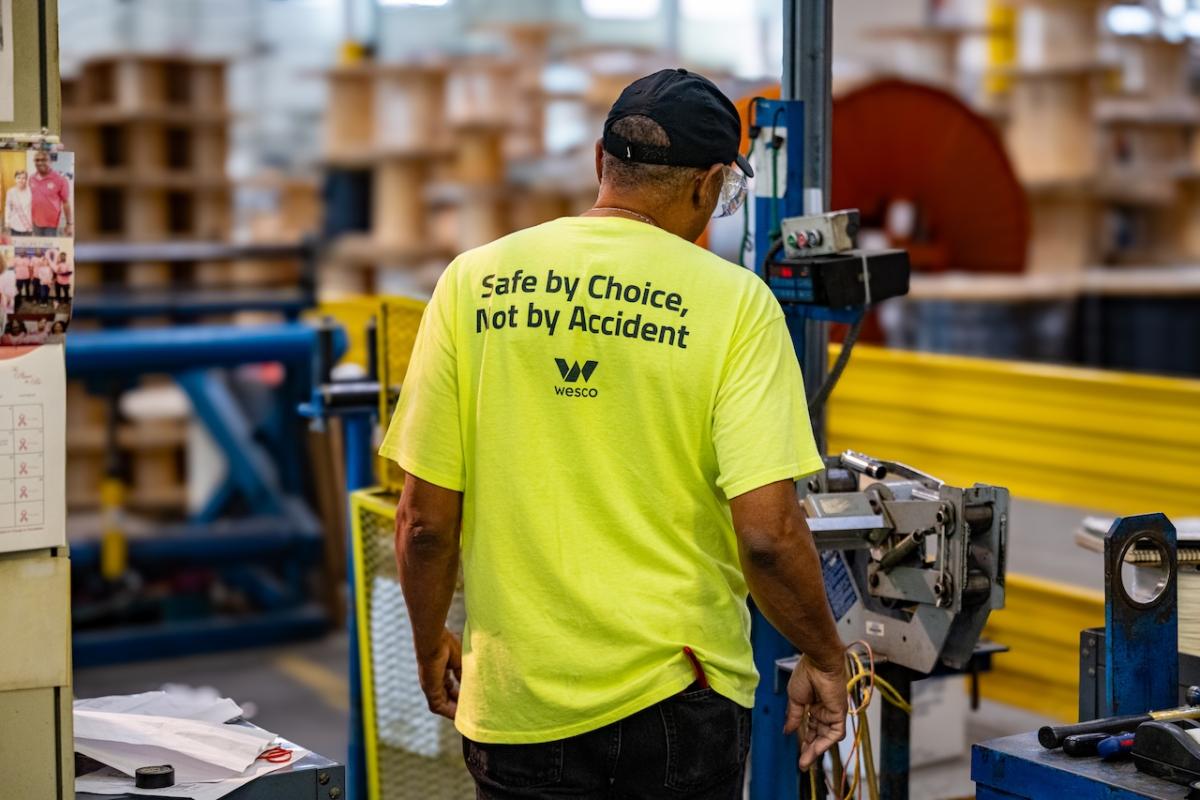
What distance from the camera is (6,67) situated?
229 centimetres

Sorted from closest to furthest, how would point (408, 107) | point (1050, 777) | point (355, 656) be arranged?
point (1050, 777)
point (355, 656)
point (408, 107)

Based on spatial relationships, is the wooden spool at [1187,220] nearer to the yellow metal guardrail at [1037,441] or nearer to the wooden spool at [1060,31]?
the wooden spool at [1060,31]

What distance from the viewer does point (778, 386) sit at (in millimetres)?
2273

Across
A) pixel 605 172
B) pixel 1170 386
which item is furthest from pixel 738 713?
pixel 1170 386

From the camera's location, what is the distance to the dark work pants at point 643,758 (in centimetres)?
230

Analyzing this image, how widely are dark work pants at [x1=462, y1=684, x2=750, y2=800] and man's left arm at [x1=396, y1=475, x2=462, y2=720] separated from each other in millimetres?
283

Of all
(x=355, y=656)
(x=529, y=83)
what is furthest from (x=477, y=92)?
(x=355, y=656)

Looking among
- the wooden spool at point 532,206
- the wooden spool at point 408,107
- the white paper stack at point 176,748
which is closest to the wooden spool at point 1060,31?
the wooden spool at point 532,206

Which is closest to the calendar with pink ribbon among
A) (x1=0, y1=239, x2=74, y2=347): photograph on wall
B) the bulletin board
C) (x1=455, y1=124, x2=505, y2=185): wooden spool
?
(x1=0, y1=239, x2=74, y2=347): photograph on wall

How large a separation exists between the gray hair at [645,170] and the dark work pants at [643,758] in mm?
766

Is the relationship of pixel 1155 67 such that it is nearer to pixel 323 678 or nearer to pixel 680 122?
pixel 323 678

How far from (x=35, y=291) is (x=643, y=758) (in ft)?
3.78

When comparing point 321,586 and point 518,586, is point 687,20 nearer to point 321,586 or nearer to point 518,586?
point 321,586

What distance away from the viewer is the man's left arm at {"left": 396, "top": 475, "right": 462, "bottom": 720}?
244cm
